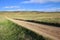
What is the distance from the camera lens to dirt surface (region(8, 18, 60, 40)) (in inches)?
99.0

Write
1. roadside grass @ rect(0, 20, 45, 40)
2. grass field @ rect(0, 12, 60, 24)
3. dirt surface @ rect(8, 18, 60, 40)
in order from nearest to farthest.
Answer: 1. dirt surface @ rect(8, 18, 60, 40)
2. roadside grass @ rect(0, 20, 45, 40)
3. grass field @ rect(0, 12, 60, 24)

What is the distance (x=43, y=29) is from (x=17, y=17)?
1.59ft

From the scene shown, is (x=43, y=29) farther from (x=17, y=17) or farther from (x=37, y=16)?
(x=17, y=17)

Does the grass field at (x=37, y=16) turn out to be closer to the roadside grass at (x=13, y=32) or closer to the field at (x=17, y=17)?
the field at (x=17, y=17)

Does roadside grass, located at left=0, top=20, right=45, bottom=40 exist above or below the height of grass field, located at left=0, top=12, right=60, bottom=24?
below

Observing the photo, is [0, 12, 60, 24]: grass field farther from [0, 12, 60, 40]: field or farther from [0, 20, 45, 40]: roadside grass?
[0, 20, 45, 40]: roadside grass

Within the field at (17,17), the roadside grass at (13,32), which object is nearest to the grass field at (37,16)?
the field at (17,17)

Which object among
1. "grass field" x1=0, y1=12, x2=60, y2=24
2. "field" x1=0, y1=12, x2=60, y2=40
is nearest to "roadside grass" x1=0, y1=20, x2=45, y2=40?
"field" x1=0, y1=12, x2=60, y2=40

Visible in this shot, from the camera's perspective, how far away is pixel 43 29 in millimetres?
2768

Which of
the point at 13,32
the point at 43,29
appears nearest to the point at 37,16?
the point at 43,29

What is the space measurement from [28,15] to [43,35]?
533 mm

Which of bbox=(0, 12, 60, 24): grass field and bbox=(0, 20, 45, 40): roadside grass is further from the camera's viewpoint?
bbox=(0, 12, 60, 24): grass field

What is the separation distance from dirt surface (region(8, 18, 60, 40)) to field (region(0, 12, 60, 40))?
0.08 metres

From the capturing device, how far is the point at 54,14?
2.87m
